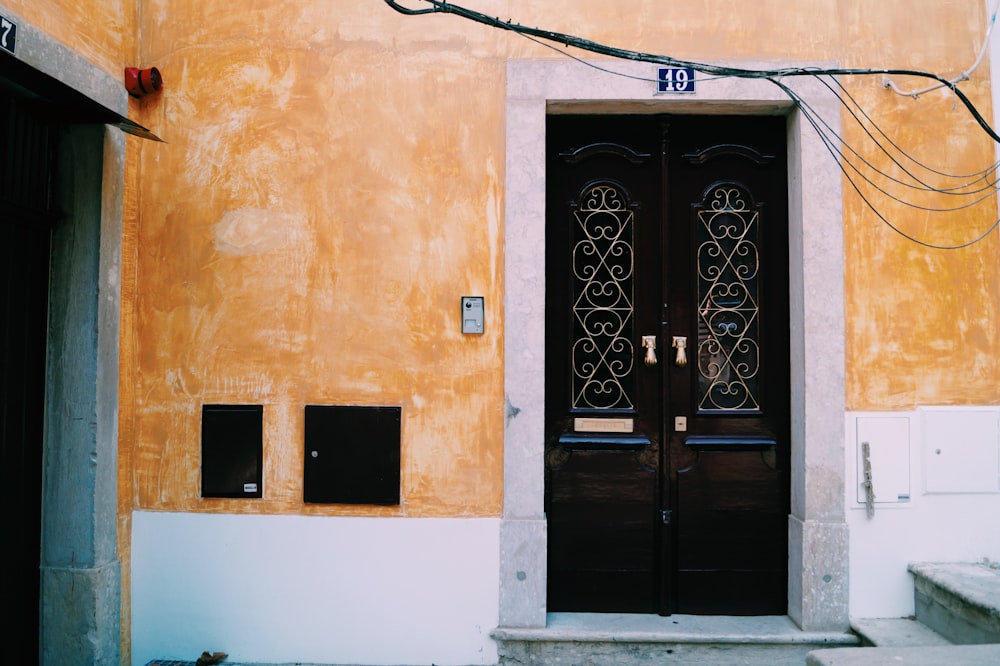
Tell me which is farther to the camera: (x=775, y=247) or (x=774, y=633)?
(x=775, y=247)

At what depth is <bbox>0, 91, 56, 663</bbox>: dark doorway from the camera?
3.84 metres

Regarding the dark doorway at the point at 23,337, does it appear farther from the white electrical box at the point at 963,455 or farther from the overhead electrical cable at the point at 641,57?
the white electrical box at the point at 963,455

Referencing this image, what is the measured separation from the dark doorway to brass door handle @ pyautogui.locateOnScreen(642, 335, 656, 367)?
361 cm

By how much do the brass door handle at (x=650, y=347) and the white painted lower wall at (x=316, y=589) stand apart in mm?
1443

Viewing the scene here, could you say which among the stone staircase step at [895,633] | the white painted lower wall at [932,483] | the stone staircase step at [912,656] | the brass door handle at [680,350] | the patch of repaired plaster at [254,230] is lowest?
the stone staircase step at [895,633]

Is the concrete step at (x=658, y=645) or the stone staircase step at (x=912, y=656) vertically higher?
the stone staircase step at (x=912, y=656)

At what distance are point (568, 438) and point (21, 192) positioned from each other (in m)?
3.48

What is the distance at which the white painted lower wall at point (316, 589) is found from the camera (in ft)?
14.1

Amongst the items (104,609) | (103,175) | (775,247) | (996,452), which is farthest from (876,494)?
(103,175)

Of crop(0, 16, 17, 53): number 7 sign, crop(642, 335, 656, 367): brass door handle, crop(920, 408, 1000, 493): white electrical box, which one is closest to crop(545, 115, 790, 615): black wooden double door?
crop(642, 335, 656, 367): brass door handle

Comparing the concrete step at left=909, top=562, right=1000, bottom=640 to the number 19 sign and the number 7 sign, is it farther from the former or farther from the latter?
the number 7 sign

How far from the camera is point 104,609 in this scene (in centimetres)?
413

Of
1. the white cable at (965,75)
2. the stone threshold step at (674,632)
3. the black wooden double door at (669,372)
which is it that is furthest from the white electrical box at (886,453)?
the white cable at (965,75)

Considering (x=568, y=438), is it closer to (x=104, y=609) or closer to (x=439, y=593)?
(x=439, y=593)
